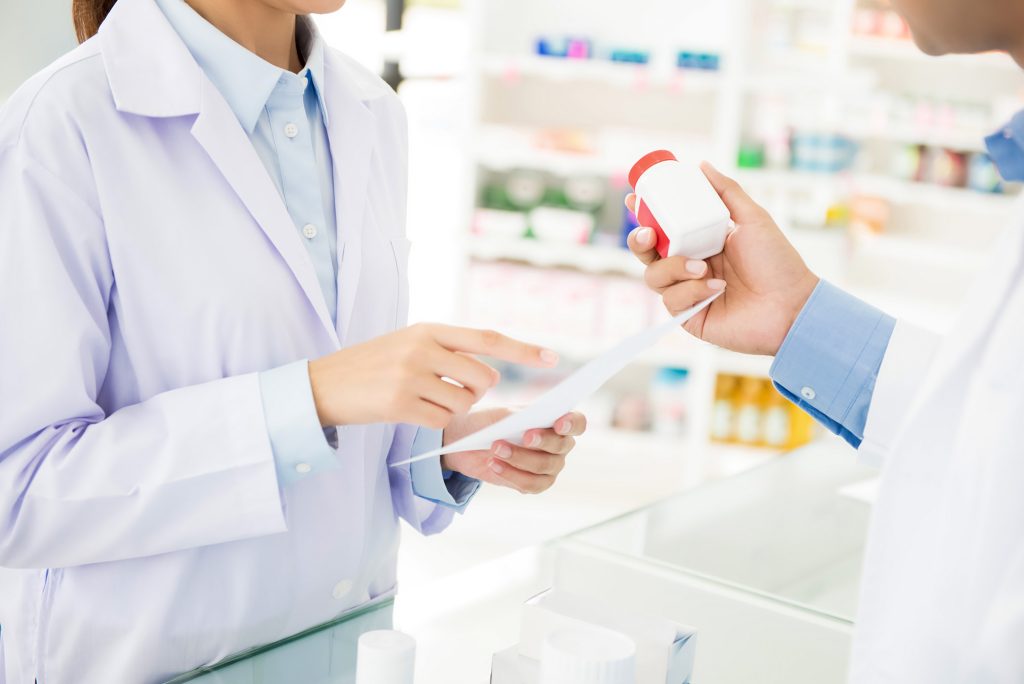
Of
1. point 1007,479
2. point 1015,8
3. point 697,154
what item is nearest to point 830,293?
point 1015,8

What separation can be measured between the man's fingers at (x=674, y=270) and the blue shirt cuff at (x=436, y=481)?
39 cm

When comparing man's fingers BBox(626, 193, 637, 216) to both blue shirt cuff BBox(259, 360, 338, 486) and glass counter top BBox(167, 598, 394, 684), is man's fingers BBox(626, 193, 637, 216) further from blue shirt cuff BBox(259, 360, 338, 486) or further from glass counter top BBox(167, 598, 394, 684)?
glass counter top BBox(167, 598, 394, 684)

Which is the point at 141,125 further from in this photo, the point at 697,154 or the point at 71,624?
the point at 697,154

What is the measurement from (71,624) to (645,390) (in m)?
3.86

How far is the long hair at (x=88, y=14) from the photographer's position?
1495 mm

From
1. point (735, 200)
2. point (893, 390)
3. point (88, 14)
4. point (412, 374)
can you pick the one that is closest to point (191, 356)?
point (412, 374)

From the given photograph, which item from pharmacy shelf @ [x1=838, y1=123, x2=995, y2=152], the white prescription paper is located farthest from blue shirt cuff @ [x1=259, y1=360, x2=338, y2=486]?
pharmacy shelf @ [x1=838, y1=123, x2=995, y2=152]

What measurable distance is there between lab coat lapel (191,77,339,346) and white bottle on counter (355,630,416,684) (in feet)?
1.64

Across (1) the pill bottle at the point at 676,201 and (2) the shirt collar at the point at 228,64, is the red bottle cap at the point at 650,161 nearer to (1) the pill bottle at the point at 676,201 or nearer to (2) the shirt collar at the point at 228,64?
(1) the pill bottle at the point at 676,201

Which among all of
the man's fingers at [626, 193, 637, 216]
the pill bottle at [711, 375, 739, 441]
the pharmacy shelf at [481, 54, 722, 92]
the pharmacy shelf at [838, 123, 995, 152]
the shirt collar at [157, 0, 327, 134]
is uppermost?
the pharmacy shelf at [481, 54, 722, 92]

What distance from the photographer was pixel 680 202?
4.43ft

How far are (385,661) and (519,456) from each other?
0.54 metres

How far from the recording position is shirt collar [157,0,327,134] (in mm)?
1401

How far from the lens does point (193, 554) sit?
Result: 52.9 inches
